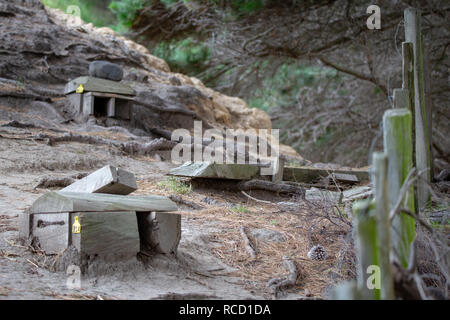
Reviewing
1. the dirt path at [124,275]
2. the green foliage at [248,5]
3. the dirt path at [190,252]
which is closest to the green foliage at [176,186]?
the dirt path at [190,252]

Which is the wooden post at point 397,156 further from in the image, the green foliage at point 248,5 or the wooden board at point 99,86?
the wooden board at point 99,86

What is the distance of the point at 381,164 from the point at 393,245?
0.42 metres

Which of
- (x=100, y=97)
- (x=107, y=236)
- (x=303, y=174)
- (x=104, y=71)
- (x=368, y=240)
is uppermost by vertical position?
(x=104, y=71)

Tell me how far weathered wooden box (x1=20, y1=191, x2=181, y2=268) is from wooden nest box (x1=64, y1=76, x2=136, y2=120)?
5.98 m

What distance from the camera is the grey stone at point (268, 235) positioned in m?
4.27

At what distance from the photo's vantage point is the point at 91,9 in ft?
48.7

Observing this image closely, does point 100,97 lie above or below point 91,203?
above

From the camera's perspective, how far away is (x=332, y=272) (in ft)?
11.3

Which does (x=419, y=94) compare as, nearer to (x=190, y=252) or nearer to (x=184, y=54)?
(x=190, y=252)

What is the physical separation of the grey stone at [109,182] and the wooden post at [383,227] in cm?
224

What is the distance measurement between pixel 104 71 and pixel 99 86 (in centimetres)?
49

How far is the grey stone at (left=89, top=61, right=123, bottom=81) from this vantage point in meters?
9.16

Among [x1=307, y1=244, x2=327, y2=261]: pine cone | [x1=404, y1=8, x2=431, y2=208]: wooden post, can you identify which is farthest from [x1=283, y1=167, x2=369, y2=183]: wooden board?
[x1=307, y1=244, x2=327, y2=261]: pine cone

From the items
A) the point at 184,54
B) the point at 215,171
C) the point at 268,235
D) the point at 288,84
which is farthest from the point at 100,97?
the point at 288,84
